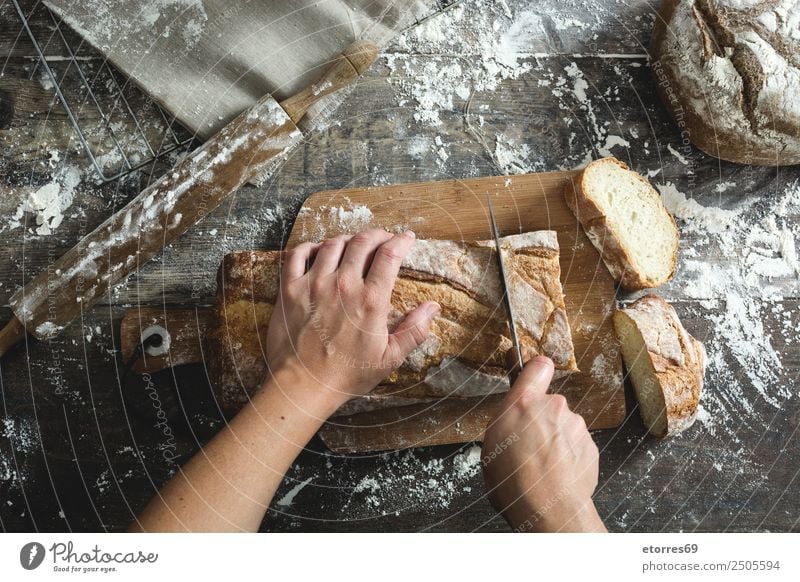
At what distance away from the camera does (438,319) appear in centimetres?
117

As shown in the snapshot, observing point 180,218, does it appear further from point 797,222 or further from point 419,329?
point 797,222

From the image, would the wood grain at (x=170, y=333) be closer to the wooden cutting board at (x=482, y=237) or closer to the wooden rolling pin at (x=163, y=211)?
the wooden rolling pin at (x=163, y=211)

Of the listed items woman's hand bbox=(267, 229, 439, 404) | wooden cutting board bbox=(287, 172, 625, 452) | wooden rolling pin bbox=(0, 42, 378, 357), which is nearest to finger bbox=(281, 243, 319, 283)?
woman's hand bbox=(267, 229, 439, 404)

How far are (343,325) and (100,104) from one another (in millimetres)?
794

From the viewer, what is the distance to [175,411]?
1287 mm

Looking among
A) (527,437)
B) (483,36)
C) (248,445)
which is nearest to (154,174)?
(248,445)

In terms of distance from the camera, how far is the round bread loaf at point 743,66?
122 cm

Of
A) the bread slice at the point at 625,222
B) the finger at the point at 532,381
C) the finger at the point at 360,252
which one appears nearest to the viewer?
the finger at the point at 532,381

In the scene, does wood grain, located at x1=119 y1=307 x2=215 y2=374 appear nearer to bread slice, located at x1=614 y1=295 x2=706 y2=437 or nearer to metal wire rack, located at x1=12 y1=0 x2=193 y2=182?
metal wire rack, located at x1=12 y1=0 x2=193 y2=182

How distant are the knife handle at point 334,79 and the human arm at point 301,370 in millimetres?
335

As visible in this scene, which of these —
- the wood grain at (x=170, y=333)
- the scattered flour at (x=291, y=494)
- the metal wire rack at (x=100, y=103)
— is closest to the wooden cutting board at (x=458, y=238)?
the wood grain at (x=170, y=333)

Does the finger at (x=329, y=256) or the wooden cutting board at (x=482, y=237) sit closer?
the finger at (x=329, y=256)

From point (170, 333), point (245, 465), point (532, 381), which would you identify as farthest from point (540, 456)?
point (170, 333)

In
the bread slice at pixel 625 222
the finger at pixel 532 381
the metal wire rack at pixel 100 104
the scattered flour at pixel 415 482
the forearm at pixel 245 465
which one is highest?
the metal wire rack at pixel 100 104
